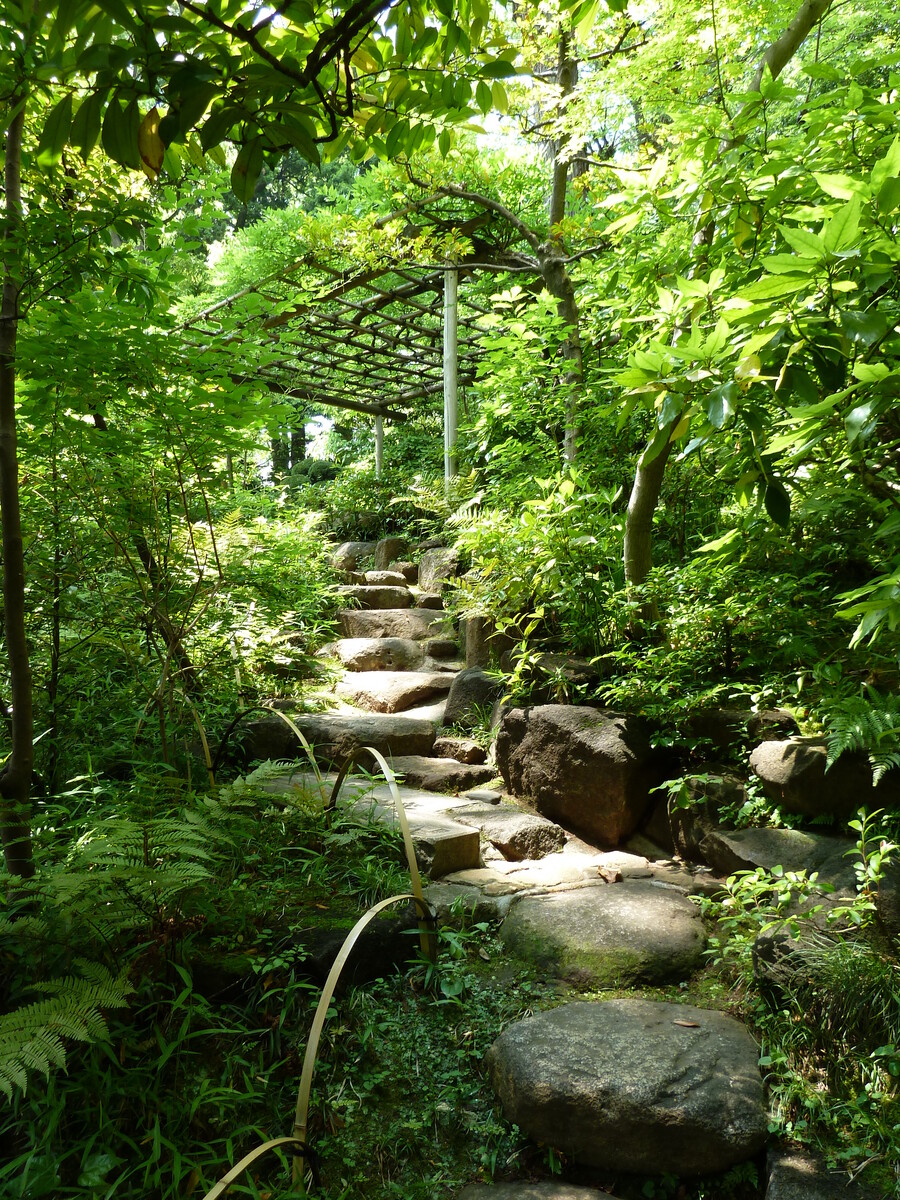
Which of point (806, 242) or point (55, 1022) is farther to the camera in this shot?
point (55, 1022)

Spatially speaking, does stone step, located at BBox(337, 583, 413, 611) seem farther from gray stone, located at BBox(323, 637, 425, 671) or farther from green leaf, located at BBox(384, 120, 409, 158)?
green leaf, located at BBox(384, 120, 409, 158)

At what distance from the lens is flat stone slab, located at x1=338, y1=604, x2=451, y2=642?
7.79 m

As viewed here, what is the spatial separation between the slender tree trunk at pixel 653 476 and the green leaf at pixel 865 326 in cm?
187

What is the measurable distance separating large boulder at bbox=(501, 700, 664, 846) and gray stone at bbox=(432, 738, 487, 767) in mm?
732

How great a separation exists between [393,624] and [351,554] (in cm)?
288

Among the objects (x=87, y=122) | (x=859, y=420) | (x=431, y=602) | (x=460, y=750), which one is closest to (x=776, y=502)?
Answer: (x=859, y=420)

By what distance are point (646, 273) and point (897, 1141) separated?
3140 millimetres

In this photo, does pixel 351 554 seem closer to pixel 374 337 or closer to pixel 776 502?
pixel 374 337

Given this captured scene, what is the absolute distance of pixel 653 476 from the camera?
4.00 metres

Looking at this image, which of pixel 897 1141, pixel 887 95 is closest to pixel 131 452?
pixel 887 95

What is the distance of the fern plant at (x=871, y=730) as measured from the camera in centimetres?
247

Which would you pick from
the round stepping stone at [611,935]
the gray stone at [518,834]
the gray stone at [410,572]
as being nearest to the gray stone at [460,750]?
the gray stone at [518,834]

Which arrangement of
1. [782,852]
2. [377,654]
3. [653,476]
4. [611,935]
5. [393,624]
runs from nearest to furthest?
[611,935] < [782,852] < [653,476] < [377,654] < [393,624]

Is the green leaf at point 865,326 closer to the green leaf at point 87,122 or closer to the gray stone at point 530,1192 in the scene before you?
the green leaf at point 87,122
